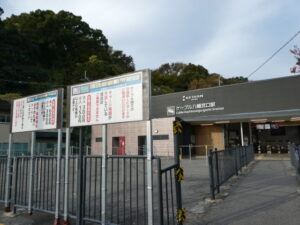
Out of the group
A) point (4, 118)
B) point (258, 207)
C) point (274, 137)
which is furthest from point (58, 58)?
point (258, 207)

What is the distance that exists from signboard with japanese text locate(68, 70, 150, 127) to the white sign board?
1.71ft

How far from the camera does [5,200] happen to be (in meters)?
6.20

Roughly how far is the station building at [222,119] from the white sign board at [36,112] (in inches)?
577

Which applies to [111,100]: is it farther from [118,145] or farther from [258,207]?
[118,145]

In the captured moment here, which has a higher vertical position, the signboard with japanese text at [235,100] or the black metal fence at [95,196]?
the signboard with japanese text at [235,100]

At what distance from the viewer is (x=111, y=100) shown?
4.46 meters

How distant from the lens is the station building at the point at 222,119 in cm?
2069

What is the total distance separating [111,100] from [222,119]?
1955cm

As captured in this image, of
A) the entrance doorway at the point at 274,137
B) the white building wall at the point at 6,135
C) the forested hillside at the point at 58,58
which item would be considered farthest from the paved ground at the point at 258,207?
the forested hillside at the point at 58,58

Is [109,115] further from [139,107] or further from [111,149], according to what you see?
[111,149]

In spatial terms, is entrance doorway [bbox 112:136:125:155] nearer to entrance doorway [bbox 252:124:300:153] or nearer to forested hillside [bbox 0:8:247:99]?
forested hillside [bbox 0:8:247:99]

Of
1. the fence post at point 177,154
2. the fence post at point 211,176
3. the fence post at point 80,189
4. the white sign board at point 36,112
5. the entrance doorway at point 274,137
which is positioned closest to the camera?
the fence post at point 177,154

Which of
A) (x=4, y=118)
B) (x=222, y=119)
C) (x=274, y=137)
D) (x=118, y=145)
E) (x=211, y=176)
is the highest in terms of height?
(x=4, y=118)

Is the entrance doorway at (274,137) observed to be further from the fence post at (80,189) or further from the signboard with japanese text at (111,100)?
the fence post at (80,189)
